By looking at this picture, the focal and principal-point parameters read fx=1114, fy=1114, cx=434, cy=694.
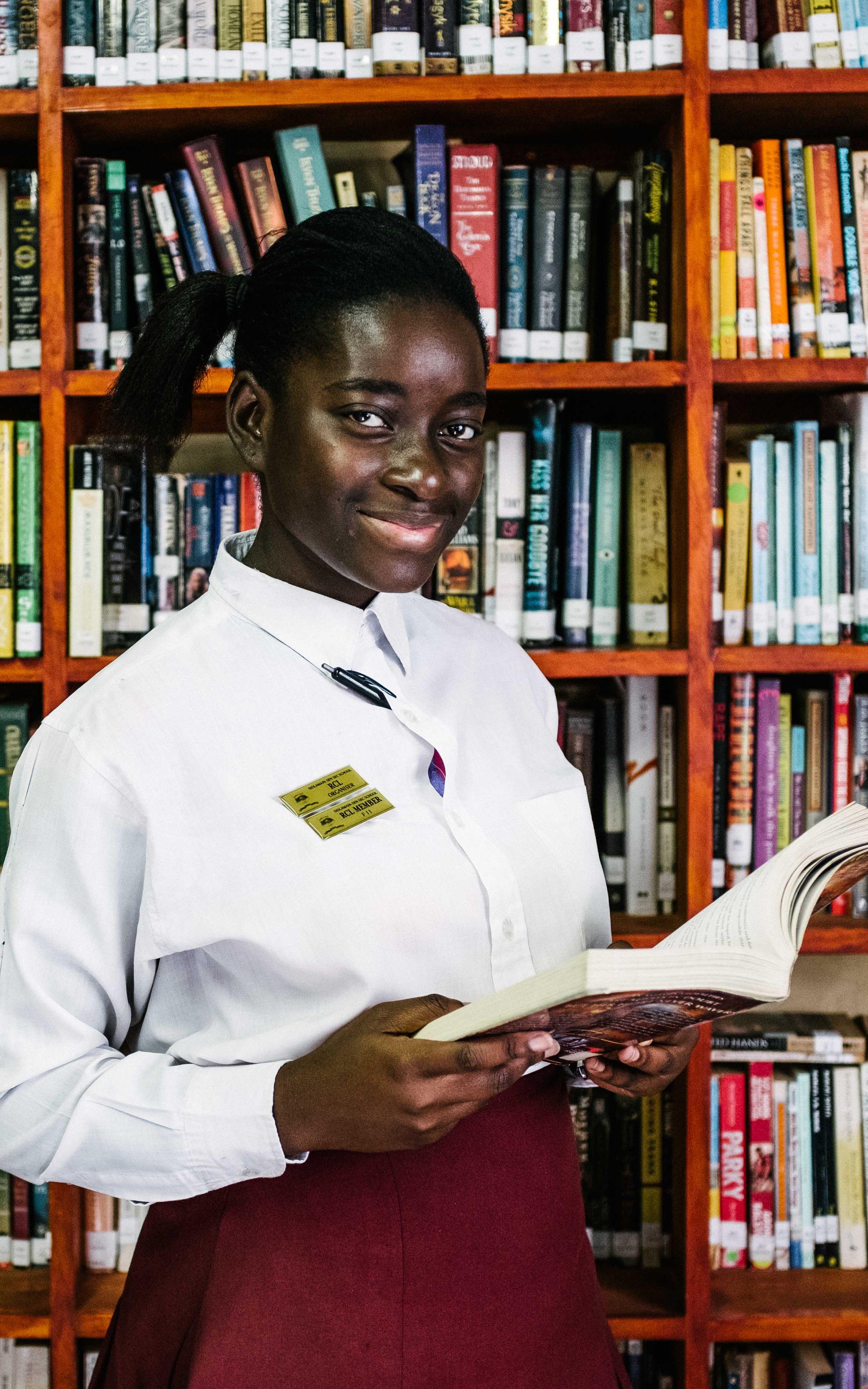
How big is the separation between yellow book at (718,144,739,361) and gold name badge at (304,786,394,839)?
91 centimetres

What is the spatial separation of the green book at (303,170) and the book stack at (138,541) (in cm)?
36

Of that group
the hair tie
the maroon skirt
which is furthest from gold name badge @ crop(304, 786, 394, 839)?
the hair tie

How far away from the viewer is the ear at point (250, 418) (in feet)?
2.86

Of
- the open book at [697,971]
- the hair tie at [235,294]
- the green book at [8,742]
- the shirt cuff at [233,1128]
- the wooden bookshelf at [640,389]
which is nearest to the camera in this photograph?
the open book at [697,971]

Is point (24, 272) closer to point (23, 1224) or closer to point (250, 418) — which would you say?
point (250, 418)

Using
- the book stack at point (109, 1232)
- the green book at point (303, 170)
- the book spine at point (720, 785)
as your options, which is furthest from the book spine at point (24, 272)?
the book stack at point (109, 1232)

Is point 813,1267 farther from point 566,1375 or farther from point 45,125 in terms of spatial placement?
point 45,125

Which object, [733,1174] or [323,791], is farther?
[733,1174]

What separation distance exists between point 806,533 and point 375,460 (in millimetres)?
874

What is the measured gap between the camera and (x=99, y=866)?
2.48ft

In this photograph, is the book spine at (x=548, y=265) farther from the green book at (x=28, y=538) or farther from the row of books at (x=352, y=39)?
the green book at (x=28, y=538)

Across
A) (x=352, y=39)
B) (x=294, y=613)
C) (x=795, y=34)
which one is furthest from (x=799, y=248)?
(x=294, y=613)

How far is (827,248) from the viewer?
1.48m

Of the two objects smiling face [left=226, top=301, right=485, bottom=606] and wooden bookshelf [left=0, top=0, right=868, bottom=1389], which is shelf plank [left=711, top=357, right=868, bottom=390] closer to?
wooden bookshelf [left=0, top=0, right=868, bottom=1389]
